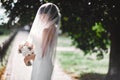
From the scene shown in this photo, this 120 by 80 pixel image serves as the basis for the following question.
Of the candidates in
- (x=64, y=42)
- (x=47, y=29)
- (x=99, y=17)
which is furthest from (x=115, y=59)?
(x=64, y=42)

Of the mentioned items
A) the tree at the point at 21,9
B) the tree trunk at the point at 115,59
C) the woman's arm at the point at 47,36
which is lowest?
the tree trunk at the point at 115,59

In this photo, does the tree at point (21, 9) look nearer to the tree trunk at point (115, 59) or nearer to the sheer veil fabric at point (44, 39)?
the tree trunk at point (115, 59)

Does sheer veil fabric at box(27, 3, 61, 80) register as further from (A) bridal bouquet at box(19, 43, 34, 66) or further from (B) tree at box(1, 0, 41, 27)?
(B) tree at box(1, 0, 41, 27)

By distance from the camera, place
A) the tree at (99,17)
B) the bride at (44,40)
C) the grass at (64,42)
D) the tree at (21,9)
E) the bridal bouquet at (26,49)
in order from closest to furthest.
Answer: the bridal bouquet at (26,49) < the bride at (44,40) < the tree at (99,17) < the tree at (21,9) < the grass at (64,42)

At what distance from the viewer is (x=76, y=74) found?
14.6 meters

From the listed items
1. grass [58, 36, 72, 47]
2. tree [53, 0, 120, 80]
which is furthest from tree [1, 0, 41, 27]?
grass [58, 36, 72, 47]

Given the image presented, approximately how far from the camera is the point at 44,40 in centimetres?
784

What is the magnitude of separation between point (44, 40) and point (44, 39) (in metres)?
0.02

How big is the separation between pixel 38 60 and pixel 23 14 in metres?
3.76

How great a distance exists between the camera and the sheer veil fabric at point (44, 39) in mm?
7859

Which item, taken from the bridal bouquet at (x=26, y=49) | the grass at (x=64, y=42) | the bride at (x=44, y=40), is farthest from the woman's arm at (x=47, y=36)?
the grass at (x=64, y=42)

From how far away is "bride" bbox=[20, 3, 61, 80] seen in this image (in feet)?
25.8

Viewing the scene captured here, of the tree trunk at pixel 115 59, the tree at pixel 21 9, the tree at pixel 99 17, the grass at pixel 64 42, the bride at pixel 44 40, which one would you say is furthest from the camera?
the grass at pixel 64 42

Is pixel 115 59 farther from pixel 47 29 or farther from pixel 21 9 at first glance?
pixel 47 29
